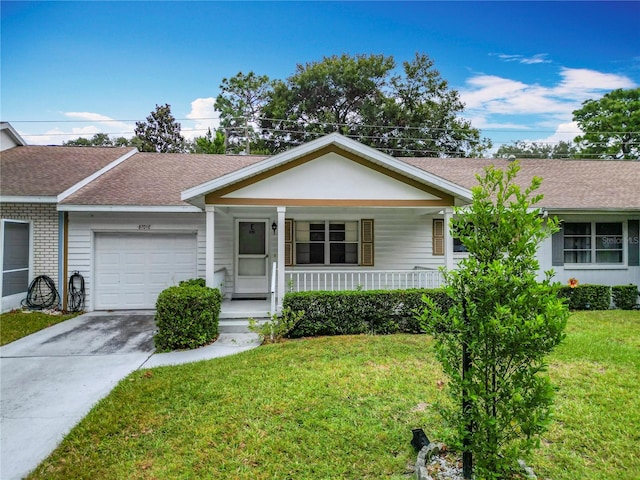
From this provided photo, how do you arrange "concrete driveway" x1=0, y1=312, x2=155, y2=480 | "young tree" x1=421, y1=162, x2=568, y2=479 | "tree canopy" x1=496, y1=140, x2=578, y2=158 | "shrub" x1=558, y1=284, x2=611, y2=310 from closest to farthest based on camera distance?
"young tree" x1=421, y1=162, x2=568, y2=479, "concrete driveway" x1=0, y1=312, x2=155, y2=480, "shrub" x1=558, y1=284, x2=611, y2=310, "tree canopy" x1=496, y1=140, x2=578, y2=158

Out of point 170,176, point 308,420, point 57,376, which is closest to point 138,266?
point 170,176

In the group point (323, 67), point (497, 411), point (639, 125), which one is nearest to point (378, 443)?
point (497, 411)

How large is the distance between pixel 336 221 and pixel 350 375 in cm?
593

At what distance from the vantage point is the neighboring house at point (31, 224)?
9555mm

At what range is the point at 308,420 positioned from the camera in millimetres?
4113

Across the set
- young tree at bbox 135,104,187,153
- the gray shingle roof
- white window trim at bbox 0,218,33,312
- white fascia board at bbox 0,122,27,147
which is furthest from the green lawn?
young tree at bbox 135,104,187,153

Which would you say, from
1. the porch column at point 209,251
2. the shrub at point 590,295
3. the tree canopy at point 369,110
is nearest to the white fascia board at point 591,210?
the shrub at point 590,295

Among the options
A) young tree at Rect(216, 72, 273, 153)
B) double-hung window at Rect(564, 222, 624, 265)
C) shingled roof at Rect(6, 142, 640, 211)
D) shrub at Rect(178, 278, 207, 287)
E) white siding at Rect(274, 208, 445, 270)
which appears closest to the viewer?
shrub at Rect(178, 278, 207, 287)

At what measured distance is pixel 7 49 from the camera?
1068cm

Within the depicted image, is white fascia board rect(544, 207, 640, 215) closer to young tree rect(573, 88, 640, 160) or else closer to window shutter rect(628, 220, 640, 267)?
window shutter rect(628, 220, 640, 267)

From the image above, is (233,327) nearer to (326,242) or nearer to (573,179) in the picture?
(326,242)

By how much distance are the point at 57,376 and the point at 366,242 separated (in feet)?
25.0

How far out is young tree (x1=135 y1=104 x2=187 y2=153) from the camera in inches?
1313

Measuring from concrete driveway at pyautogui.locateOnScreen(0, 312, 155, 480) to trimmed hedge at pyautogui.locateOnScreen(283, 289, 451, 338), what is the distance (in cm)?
302
